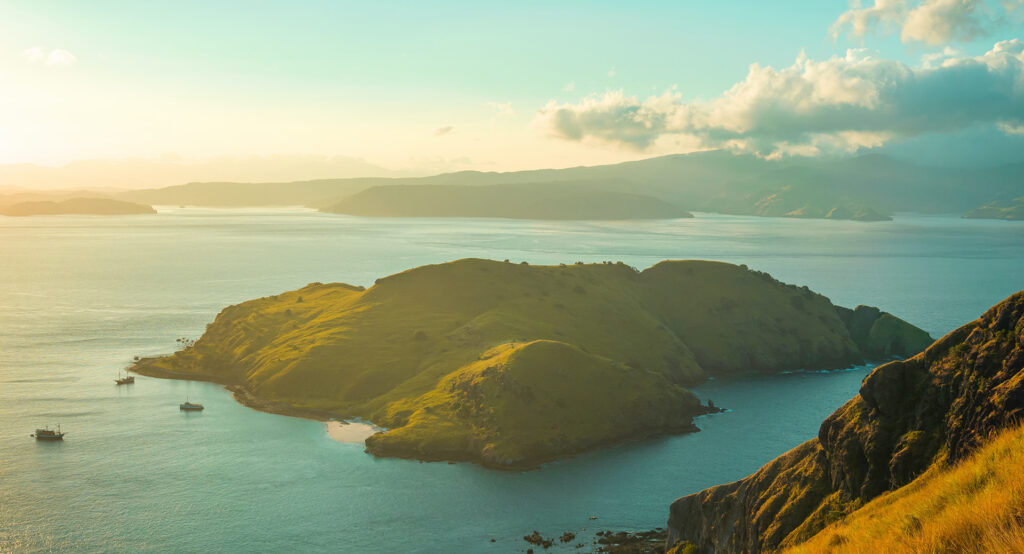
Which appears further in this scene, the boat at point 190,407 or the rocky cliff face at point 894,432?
the boat at point 190,407

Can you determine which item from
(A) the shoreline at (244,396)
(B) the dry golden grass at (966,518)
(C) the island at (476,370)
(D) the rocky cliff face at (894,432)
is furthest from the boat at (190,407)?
(B) the dry golden grass at (966,518)

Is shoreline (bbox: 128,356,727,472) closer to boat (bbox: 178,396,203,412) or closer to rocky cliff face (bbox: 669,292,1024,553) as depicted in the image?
boat (bbox: 178,396,203,412)

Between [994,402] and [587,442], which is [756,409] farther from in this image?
[994,402]

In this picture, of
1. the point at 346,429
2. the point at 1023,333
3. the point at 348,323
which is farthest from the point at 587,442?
the point at 1023,333

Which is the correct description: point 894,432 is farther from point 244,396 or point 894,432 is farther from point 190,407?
point 244,396

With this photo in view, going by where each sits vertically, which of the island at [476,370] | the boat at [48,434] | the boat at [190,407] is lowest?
the boat at [48,434]

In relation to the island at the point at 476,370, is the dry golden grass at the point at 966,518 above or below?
above

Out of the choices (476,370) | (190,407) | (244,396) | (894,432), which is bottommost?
(190,407)

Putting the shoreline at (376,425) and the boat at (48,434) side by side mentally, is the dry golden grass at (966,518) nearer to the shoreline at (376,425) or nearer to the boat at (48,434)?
the shoreline at (376,425)

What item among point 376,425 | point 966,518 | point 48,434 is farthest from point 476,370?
point 966,518
